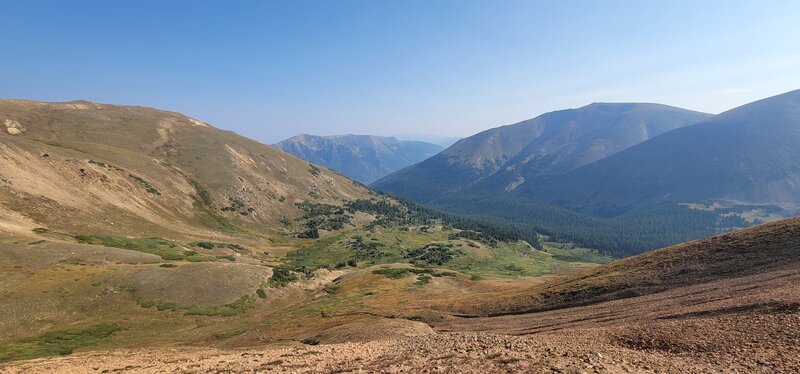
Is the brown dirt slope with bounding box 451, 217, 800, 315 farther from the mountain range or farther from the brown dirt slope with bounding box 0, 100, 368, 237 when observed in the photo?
Answer: the brown dirt slope with bounding box 0, 100, 368, 237

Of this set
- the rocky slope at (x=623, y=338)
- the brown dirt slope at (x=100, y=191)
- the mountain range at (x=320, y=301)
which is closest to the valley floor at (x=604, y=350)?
the rocky slope at (x=623, y=338)

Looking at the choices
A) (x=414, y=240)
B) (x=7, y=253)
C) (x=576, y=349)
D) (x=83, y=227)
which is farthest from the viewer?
(x=414, y=240)

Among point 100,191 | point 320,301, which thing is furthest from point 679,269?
point 100,191

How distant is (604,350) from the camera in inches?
965

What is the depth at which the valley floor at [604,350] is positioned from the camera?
21766mm

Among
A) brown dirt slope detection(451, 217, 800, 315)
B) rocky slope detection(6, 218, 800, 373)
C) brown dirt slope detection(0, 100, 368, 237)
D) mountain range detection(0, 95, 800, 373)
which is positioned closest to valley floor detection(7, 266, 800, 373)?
rocky slope detection(6, 218, 800, 373)

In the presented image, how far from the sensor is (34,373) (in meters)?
29.6

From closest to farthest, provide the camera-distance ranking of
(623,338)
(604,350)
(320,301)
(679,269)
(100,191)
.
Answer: (604,350) < (623,338) < (679,269) < (320,301) < (100,191)

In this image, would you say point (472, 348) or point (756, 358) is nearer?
point (756, 358)

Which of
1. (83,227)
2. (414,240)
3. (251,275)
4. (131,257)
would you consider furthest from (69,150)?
(414,240)

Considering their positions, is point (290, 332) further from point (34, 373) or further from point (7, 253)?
point (7, 253)

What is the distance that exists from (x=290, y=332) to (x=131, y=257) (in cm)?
5497

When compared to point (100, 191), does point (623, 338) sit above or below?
below

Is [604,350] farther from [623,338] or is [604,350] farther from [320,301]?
[320,301]
